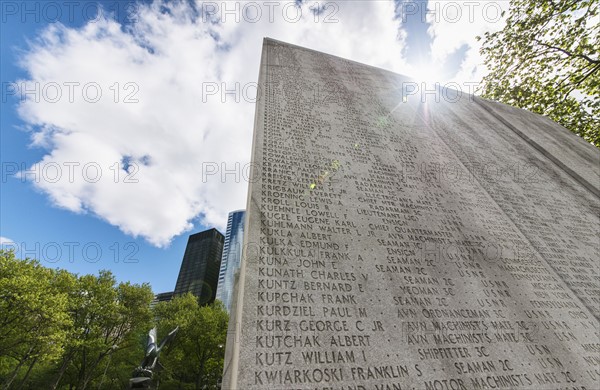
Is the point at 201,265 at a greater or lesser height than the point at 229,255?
lesser

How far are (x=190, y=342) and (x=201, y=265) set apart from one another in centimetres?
9729

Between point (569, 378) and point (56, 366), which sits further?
point (56, 366)

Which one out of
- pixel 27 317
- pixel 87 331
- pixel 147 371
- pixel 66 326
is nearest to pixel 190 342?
pixel 87 331

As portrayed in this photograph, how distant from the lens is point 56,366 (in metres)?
25.8

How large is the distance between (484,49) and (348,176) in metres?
14.5

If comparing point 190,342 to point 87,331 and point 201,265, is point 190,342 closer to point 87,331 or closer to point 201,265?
point 87,331

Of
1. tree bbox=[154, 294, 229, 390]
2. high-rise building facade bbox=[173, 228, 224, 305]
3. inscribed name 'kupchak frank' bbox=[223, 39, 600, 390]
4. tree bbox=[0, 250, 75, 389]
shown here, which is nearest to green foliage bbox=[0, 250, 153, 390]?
tree bbox=[0, 250, 75, 389]

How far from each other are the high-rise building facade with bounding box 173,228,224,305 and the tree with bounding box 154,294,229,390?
3464 inches

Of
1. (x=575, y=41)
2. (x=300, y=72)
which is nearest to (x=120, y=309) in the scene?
(x=300, y=72)

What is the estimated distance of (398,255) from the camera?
4.11 meters

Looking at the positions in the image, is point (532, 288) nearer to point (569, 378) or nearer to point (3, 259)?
point (569, 378)

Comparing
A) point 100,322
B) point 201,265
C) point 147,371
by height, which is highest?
point 201,265

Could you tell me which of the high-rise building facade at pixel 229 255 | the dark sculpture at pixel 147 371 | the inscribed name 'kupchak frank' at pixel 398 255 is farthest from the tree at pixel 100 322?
the high-rise building facade at pixel 229 255

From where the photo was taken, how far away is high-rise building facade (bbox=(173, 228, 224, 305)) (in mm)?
114688
